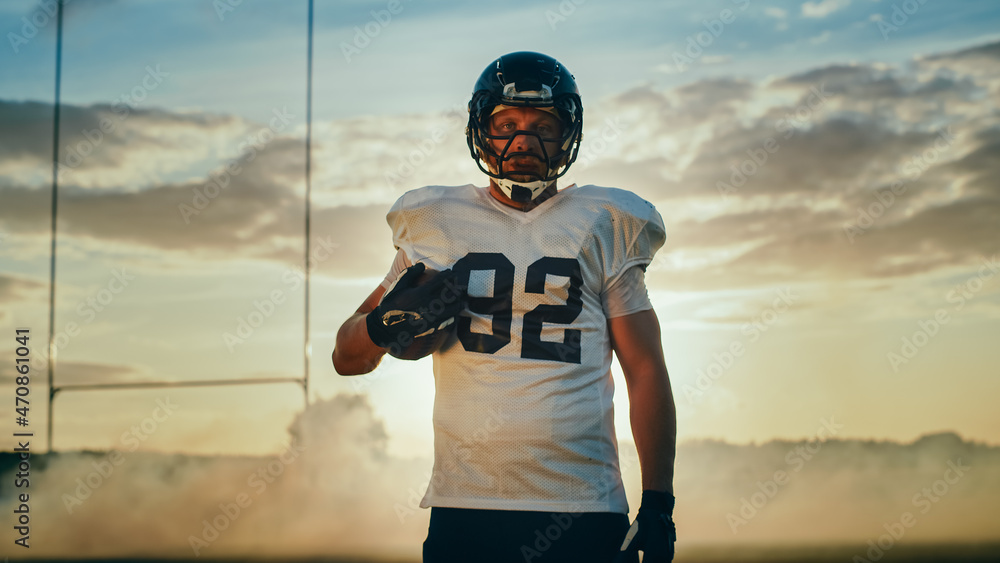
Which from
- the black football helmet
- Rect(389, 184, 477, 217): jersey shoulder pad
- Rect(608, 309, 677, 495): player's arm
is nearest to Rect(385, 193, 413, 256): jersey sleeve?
Rect(389, 184, 477, 217): jersey shoulder pad

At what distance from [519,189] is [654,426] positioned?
0.75 meters

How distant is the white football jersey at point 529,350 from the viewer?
2.12 m

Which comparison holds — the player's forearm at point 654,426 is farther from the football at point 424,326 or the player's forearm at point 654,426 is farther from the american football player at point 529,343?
the football at point 424,326

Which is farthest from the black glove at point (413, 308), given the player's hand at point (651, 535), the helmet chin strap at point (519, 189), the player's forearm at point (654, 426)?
the player's hand at point (651, 535)

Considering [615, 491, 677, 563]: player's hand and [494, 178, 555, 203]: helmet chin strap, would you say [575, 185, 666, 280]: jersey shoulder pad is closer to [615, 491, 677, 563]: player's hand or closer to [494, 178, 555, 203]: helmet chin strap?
[494, 178, 555, 203]: helmet chin strap

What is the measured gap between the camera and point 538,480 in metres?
2.11

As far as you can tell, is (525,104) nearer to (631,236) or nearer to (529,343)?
(631,236)

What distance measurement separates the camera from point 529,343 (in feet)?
7.12

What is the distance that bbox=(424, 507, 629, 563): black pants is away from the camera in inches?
82.3

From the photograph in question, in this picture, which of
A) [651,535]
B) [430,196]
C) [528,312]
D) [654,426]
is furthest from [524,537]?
[430,196]

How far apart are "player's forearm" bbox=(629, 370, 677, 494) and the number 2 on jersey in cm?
25

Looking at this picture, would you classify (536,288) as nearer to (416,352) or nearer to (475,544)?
(416,352)

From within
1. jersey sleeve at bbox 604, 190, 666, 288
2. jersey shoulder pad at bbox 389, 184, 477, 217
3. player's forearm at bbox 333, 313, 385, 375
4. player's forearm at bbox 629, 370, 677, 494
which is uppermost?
jersey shoulder pad at bbox 389, 184, 477, 217

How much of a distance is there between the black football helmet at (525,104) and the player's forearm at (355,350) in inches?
22.2
